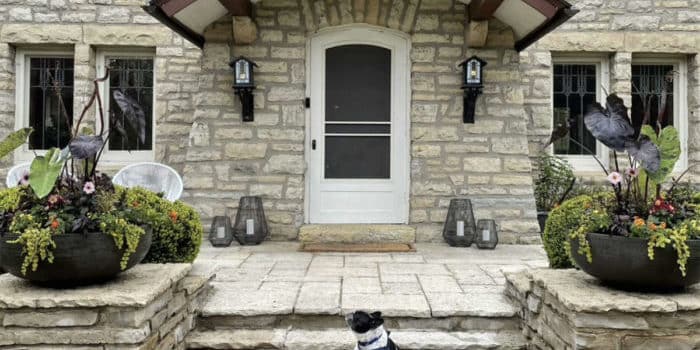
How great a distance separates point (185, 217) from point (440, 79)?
3054 millimetres

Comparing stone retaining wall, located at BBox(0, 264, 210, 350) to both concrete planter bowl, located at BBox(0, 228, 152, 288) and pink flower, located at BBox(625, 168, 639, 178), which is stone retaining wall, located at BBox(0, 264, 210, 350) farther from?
pink flower, located at BBox(625, 168, 639, 178)

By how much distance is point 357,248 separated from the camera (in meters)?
4.77

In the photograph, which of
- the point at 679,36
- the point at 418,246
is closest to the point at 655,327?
the point at 418,246

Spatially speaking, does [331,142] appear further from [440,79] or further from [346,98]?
[440,79]

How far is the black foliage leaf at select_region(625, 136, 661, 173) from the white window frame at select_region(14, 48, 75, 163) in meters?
5.85

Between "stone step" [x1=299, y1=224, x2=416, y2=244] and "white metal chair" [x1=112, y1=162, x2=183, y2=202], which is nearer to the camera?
"white metal chair" [x1=112, y1=162, x2=183, y2=202]

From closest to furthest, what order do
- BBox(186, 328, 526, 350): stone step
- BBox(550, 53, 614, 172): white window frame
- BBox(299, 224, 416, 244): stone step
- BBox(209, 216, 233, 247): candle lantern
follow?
1. BBox(186, 328, 526, 350): stone step
2. BBox(209, 216, 233, 247): candle lantern
3. BBox(299, 224, 416, 244): stone step
4. BBox(550, 53, 614, 172): white window frame

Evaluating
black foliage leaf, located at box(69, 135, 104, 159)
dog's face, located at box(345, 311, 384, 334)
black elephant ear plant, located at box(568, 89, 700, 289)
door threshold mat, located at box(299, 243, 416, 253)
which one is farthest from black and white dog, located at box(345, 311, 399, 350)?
door threshold mat, located at box(299, 243, 416, 253)

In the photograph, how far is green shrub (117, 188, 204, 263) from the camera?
2.85 m

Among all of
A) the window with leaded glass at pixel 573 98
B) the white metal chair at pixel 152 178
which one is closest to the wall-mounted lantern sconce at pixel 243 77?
the white metal chair at pixel 152 178

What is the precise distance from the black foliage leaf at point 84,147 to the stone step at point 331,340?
3.56 feet

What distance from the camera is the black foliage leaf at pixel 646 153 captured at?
205 cm

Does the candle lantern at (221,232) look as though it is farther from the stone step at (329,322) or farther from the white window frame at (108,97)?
the stone step at (329,322)

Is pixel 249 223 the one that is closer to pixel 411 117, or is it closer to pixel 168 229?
pixel 411 117
